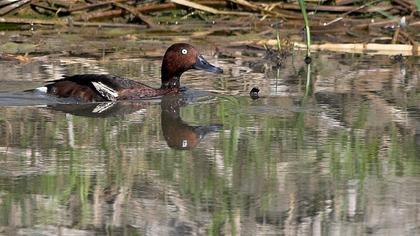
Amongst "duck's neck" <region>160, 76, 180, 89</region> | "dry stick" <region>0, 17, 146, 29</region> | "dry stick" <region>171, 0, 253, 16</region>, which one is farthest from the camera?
"dry stick" <region>171, 0, 253, 16</region>

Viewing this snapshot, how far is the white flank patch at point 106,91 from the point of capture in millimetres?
9164

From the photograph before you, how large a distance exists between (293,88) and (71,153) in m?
→ 3.33

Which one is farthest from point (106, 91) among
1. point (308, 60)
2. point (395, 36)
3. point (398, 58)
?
point (395, 36)

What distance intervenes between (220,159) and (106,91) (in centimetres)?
266

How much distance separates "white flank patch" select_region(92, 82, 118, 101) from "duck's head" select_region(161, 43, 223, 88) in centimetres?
72

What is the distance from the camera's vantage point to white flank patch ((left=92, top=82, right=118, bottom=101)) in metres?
9.16

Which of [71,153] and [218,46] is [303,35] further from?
[71,153]

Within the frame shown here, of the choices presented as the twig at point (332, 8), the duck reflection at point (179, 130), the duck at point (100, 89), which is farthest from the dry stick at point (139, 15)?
the duck reflection at point (179, 130)

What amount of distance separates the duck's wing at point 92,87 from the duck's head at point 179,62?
0.58m

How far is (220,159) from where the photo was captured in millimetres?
6734

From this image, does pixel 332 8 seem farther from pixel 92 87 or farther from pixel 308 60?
pixel 92 87

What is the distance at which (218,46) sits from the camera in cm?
1245

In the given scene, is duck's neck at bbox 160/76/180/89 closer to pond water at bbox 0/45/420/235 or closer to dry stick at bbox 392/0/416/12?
pond water at bbox 0/45/420/235

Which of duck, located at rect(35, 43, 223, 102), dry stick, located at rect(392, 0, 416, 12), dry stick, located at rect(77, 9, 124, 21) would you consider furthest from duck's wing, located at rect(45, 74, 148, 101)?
dry stick, located at rect(392, 0, 416, 12)
